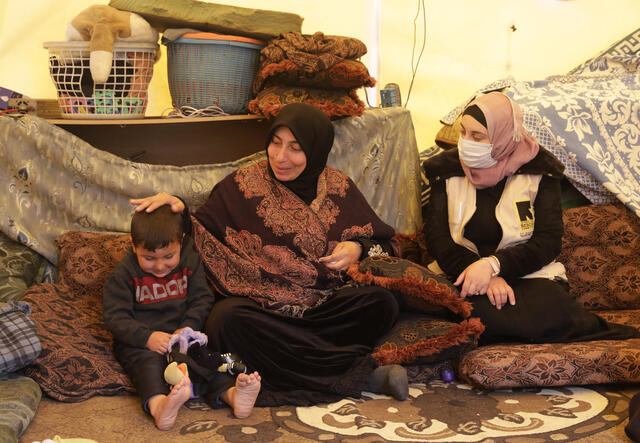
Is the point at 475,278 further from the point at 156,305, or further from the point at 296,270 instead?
the point at 156,305

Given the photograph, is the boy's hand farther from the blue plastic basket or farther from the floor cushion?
the blue plastic basket

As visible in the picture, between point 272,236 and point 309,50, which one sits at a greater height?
point 309,50

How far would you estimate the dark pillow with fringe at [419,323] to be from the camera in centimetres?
228

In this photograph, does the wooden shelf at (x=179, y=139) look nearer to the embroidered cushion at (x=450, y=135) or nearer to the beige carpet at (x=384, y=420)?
the embroidered cushion at (x=450, y=135)

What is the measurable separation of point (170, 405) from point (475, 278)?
1.14 m

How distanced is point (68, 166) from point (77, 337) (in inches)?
29.6

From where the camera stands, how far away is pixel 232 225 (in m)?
2.47

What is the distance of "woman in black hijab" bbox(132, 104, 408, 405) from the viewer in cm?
220

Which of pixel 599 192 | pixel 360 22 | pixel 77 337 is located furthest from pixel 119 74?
pixel 599 192

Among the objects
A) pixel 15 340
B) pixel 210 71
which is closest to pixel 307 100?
pixel 210 71

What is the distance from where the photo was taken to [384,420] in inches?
78.4

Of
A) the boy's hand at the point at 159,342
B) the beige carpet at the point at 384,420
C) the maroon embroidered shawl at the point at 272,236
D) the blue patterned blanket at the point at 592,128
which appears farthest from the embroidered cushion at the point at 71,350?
the blue patterned blanket at the point at 592,128

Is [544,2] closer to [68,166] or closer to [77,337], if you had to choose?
[68,166]

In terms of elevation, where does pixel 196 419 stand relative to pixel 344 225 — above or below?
below
